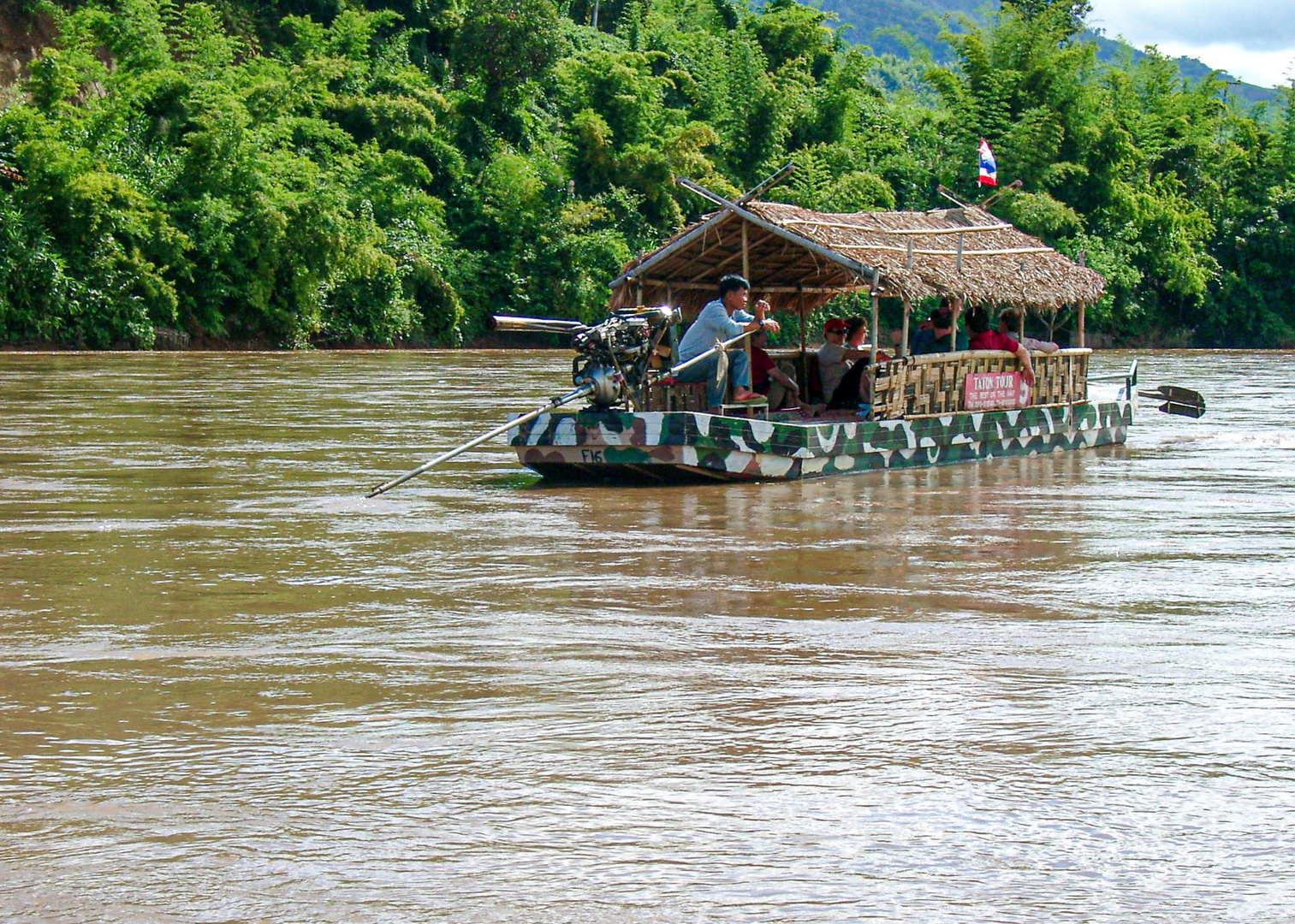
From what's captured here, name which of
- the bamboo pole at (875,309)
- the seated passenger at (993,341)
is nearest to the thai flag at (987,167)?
the seated passenger at (993,341)

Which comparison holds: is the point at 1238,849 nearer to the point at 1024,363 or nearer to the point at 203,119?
the point at 1024,363

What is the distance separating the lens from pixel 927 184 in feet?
169

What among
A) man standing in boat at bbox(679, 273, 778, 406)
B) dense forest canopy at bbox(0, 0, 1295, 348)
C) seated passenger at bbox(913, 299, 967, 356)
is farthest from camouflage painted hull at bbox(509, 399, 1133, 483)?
dense forest canopy at bbox(0, 0, 1295, 348)

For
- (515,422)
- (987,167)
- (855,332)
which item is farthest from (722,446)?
(987,167)

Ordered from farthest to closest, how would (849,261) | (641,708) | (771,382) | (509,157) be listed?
1. (509,157)
2. (771,382)
3. (849,261)
4. (641,708)

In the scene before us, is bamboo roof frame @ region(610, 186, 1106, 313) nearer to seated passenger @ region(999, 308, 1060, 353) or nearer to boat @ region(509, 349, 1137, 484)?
seated passenger @ region(999, 308, 1060, 353)

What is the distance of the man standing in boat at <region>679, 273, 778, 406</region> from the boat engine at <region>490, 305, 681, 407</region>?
1.72 feet

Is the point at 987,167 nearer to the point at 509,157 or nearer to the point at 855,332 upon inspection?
the point at 855,332

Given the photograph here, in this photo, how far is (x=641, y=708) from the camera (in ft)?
18.4

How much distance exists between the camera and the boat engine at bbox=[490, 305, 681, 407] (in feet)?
39.6

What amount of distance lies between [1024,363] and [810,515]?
507 cm

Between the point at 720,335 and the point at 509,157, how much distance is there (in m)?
34.5

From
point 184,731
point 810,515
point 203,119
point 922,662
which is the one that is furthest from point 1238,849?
point 203,119

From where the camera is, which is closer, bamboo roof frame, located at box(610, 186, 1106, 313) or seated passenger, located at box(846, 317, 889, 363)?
bamboo roof frame, located at box(610, 186, 1106, 313)
